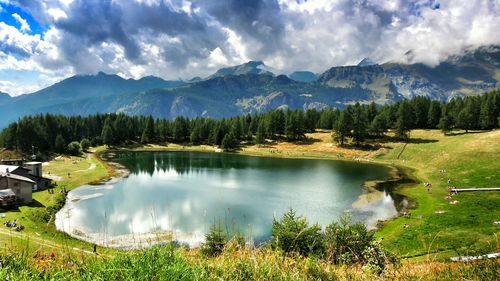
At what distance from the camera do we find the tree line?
125625 mm

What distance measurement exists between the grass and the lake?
18.1ft

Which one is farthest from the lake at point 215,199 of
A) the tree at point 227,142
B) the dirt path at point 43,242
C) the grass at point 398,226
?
the tree at point 227,142

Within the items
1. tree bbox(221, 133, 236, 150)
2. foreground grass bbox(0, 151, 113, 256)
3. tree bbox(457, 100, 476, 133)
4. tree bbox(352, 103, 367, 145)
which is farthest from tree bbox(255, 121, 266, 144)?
tree bbox(457, 100, 476, 133)

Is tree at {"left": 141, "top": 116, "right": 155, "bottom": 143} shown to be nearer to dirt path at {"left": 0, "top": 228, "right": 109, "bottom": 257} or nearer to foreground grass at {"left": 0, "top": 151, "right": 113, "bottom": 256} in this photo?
foreground grass at {"left": 0, "top": 151, "right": 113, "bottom": 256}

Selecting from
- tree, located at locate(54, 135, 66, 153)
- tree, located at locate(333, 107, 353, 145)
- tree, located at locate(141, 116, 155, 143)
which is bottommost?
tree, located at locate(54, 135, 66, 153)

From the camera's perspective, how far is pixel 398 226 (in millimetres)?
45750

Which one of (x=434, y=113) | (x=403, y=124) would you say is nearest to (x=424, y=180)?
(x=403, y=124)

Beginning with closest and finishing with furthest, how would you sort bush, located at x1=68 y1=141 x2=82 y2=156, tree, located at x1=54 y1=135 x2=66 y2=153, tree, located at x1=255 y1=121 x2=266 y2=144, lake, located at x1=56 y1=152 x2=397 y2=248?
lake, located at x1=56 y1=152 x2=397 y2=248
tree, located at x1=54 y1=135 x2=66 y2=153
bush, located at x1=68 y1=141 x2=82 y2=156
tree, located at x1=255 y1=121 x2=266 y2=144

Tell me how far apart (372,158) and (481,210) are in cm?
7082

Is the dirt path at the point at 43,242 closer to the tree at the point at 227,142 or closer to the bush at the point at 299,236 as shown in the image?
the bush at the point at 299,236

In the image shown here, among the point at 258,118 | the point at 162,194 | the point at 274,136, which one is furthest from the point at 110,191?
the point at 258,118

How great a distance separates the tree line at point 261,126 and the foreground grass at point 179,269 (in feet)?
422

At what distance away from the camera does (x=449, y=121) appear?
409ft

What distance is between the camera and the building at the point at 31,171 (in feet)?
223
